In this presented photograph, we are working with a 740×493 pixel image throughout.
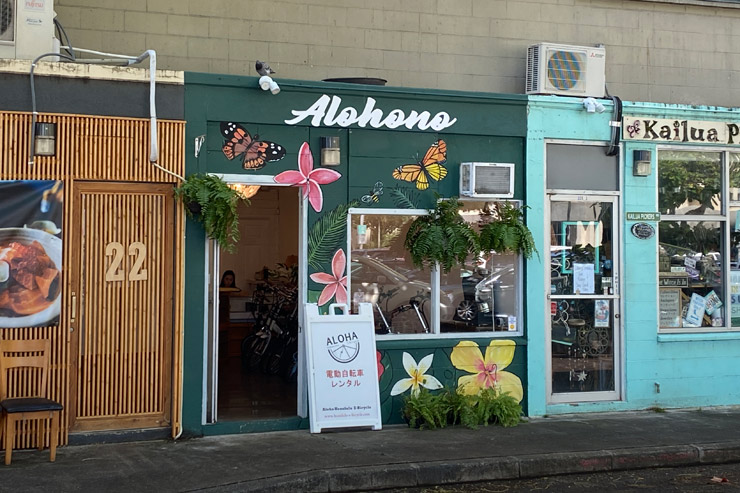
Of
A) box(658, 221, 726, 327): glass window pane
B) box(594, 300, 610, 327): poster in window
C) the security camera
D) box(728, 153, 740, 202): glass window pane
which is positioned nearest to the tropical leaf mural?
the security camera

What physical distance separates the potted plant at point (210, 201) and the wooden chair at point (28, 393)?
70.4 inches

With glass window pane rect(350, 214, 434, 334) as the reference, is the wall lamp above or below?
above

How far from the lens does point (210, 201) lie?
27.9 ft

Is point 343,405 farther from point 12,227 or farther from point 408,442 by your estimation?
point 12,227

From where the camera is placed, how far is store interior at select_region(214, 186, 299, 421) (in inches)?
411

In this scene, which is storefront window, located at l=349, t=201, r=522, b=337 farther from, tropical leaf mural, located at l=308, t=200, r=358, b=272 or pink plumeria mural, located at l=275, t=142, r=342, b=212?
pink plumeria mural, located at l=275, t=142, r=342, b=212

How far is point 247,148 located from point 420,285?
2389mm

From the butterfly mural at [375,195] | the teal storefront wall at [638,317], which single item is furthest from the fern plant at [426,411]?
the butterfly mural at [375,195]

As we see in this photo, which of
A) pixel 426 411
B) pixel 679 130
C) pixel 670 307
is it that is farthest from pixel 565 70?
pixel 426 411

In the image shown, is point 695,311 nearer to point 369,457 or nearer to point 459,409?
point 459,409

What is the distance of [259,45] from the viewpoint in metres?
9.82

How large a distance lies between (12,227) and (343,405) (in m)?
3.55

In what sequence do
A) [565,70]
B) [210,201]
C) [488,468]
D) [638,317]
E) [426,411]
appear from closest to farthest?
1. [488,468]
2. [210,201]
3. [426,411]
4. [565,70]
5. [638,317]

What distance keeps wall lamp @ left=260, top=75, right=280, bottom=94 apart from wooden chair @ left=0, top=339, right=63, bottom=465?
3148 mm
